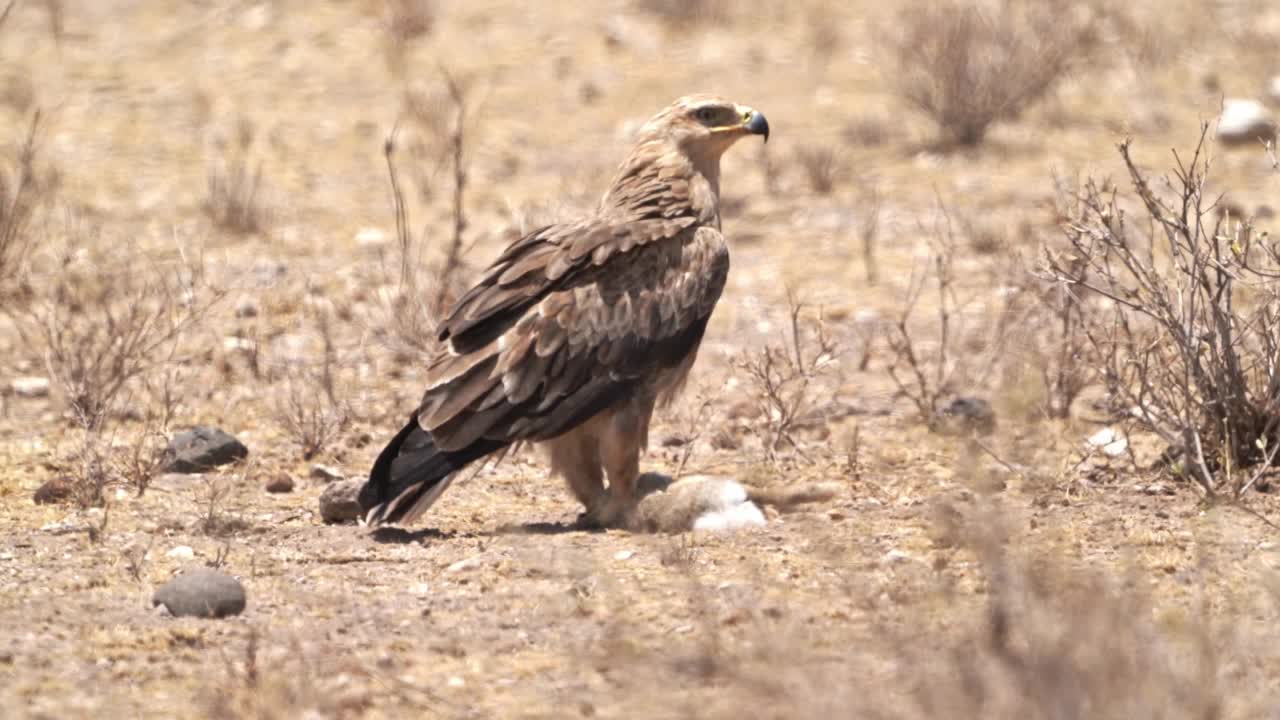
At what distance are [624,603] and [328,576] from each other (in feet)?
3.64

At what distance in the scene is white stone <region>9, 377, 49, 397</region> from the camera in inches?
375

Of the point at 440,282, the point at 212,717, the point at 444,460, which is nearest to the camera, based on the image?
the point at 212,717

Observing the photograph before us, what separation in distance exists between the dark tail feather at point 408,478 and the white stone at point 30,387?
10.3ft

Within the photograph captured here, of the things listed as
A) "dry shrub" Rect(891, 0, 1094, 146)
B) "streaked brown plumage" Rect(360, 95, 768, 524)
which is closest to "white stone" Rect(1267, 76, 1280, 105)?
"dry shrub" Rect(891, 0, 1094, 146)

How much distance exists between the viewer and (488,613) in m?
6.20

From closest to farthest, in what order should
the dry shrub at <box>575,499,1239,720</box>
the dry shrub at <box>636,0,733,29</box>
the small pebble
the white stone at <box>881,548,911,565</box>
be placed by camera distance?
1. the dry shrub at <box>575,499,1239,720</box>
2. the white stone at <box>881,548,911,565</box>
3. the small pebble
4. the dry shrub at <box>636,0,733,29</box>

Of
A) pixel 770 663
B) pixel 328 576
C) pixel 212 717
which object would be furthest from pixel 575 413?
pixel 770 663

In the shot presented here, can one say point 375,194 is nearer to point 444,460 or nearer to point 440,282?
point 440,282

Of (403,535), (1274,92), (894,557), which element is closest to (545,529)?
(403,535)

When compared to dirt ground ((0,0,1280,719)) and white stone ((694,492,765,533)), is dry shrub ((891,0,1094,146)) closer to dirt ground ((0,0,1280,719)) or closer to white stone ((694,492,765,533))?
dirt ground ((0,0,1280,719))

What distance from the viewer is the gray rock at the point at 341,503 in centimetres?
743

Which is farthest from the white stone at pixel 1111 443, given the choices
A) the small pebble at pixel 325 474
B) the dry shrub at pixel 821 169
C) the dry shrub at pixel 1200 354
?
the dry shrub at pixel 821 169

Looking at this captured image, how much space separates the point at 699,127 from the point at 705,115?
70 mm

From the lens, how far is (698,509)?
725 cm
